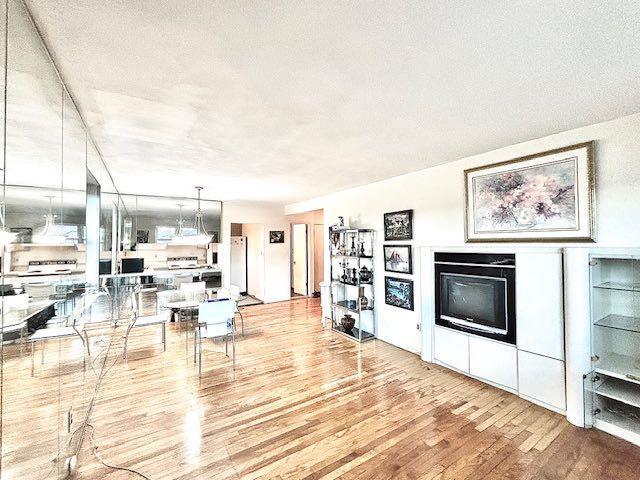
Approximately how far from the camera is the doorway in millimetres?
8461

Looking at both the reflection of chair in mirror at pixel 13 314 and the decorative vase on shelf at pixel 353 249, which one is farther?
the decorative vase on shelf at pixel 353 249

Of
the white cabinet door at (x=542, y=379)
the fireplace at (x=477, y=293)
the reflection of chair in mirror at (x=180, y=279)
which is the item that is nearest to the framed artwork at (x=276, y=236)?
the reflection of chair in mirror at (x=180, y=279)

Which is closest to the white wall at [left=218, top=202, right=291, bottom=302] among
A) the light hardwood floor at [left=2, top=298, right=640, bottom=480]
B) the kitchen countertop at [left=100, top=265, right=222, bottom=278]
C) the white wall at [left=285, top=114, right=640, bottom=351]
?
the kitchen countertop at [left=100, top=265, right=222, bottom=278]

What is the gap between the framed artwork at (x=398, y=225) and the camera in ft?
13.5

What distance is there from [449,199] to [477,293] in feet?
3.91

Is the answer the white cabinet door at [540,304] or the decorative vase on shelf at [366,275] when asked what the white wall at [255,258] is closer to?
the decorative vase on shelf at [366,275]

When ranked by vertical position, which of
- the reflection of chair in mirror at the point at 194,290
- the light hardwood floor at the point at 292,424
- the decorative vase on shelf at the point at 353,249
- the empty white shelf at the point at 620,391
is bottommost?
the light hardwood floor at the point at 292,424

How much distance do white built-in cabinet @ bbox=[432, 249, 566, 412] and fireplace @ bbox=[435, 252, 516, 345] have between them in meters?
0.09

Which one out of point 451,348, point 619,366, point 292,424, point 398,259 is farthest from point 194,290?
point 619,366

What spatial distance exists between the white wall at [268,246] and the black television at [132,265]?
163 cm

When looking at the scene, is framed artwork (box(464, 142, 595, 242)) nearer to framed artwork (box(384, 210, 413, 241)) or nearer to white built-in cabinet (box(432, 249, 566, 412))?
white built-in cabinet (box(432, 249, 566, 412))

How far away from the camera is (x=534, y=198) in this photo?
2879mm

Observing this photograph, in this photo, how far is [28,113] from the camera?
4.70 ft

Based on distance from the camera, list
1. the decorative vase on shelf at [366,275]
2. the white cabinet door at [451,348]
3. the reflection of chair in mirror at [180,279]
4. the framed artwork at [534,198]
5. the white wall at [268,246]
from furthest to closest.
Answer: the white wall at [268,246]
the reflection of chair in mirror at [180,279]
the decorative vase on shelf at [366,275]
the white cabinet door at [451,348]
the framed artwork at [534,198]
